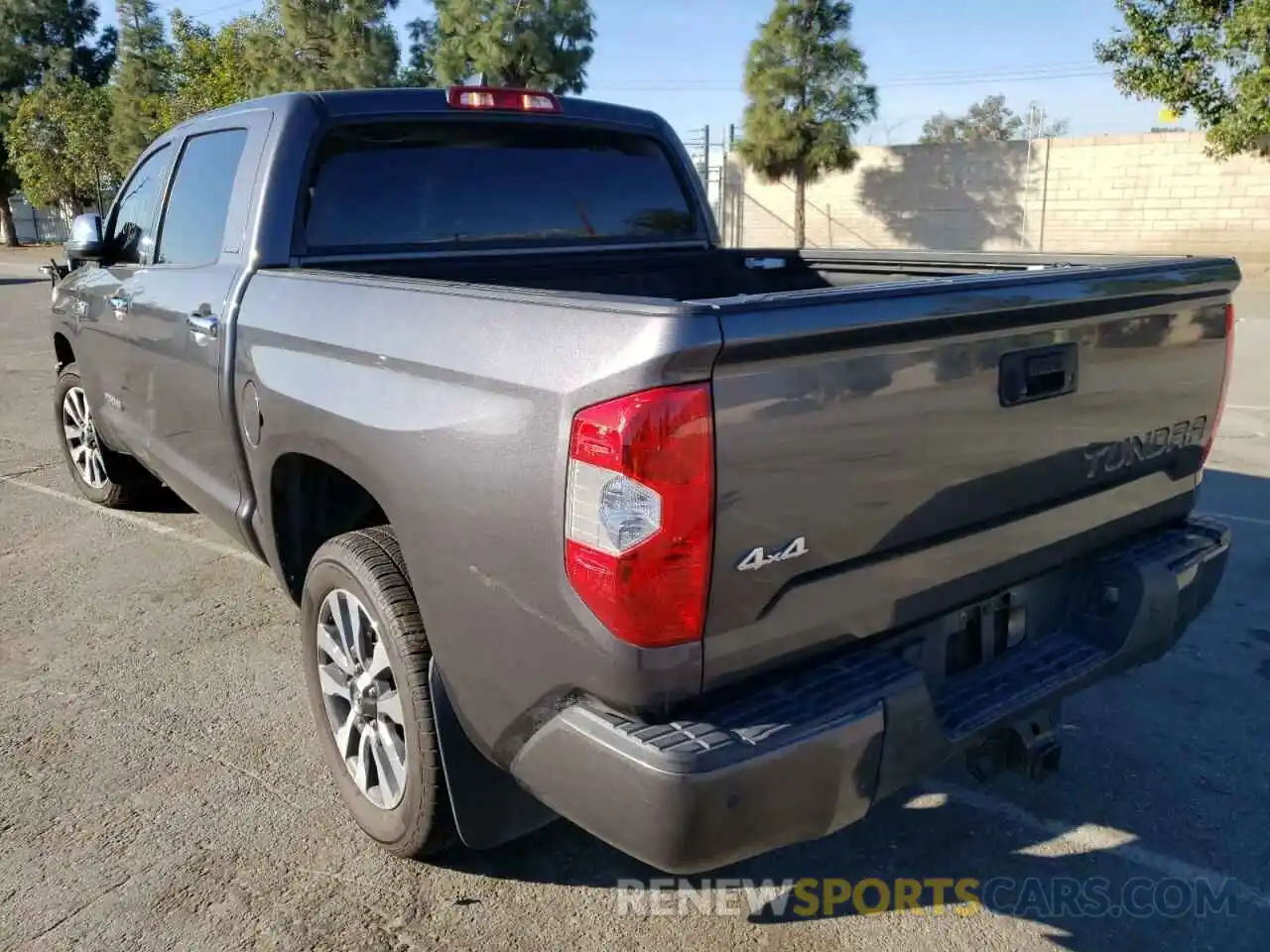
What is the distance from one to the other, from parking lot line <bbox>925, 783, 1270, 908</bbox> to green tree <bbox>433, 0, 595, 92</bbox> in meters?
27.0

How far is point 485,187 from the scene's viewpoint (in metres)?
3.82

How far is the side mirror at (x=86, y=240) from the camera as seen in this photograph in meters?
4.57

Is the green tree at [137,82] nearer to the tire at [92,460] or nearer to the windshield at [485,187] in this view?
the tire at [92,460]

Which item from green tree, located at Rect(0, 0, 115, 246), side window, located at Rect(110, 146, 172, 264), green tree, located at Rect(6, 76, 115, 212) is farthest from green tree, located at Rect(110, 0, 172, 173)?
side window, located at Rect(110, 146, 172, 264)

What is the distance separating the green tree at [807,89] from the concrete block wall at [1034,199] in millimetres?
1451

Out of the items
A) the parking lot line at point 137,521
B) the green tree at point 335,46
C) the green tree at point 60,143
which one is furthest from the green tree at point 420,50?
the parking lot line at point 137,521

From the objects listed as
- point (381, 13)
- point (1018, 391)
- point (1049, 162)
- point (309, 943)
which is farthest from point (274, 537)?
point (381, 13)

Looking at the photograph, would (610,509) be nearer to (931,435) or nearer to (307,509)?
(931,435)

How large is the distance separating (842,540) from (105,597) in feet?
12.3

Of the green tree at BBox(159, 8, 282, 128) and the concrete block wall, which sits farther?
the green tree at BBox(159, 8, 282, 128)

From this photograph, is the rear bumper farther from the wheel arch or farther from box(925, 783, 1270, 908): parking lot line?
the wheel arch

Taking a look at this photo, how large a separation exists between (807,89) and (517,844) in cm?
2693

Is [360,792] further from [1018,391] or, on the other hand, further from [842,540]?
[1018,391]

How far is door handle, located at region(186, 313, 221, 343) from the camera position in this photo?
3336 millimetres
